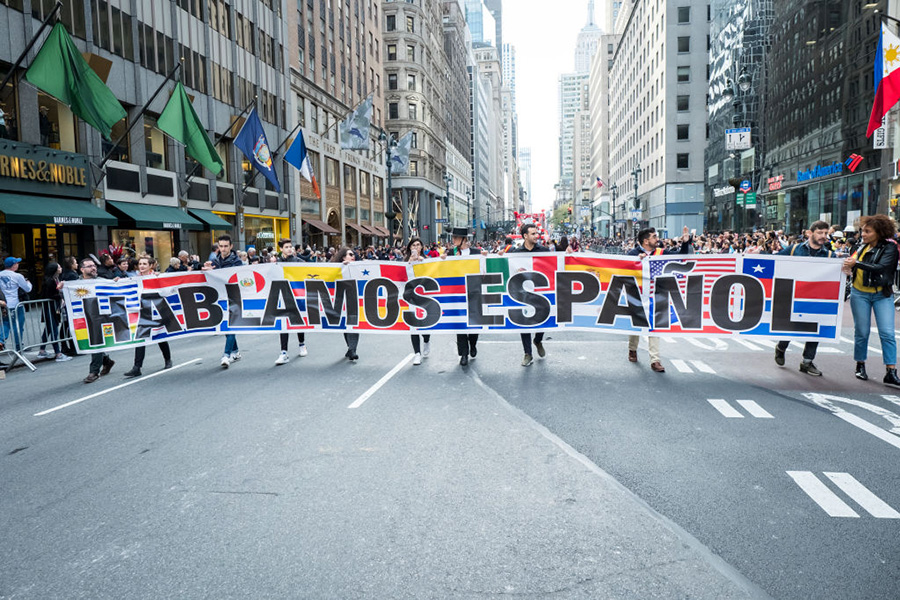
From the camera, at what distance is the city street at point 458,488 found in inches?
135

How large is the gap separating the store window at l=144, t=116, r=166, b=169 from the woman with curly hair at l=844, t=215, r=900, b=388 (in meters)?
28.1

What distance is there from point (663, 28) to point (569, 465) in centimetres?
7141

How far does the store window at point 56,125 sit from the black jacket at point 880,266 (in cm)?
2433

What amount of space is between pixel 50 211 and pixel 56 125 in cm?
405

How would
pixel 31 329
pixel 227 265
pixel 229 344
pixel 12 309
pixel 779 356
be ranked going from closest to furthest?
1. pixel 779 356
2. pixel 229 344
3. pixel 227 265
4. pixel 12 309
5. pixel 31 329

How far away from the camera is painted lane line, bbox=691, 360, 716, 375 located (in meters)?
8.89

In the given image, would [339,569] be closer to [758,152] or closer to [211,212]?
[211,212]

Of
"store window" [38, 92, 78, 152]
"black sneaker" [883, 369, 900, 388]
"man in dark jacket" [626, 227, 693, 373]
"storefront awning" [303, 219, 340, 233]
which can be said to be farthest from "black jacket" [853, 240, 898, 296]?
"storefront awning" [303, 219, 340, 233]

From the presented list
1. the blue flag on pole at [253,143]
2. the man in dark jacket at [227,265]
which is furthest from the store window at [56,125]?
the man in dark jacket at [227,265]

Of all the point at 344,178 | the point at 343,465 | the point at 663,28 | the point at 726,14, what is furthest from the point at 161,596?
the point at 663,28

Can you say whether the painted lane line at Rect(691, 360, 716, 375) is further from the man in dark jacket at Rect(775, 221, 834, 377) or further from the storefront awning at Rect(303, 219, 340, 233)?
the storefront awning at Rect(303, 219, 340, 233)

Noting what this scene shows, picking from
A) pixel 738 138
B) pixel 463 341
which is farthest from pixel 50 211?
pixel 738 138

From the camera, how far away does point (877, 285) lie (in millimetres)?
7859

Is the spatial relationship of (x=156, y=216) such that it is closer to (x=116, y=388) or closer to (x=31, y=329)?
(x=31, y=329)
